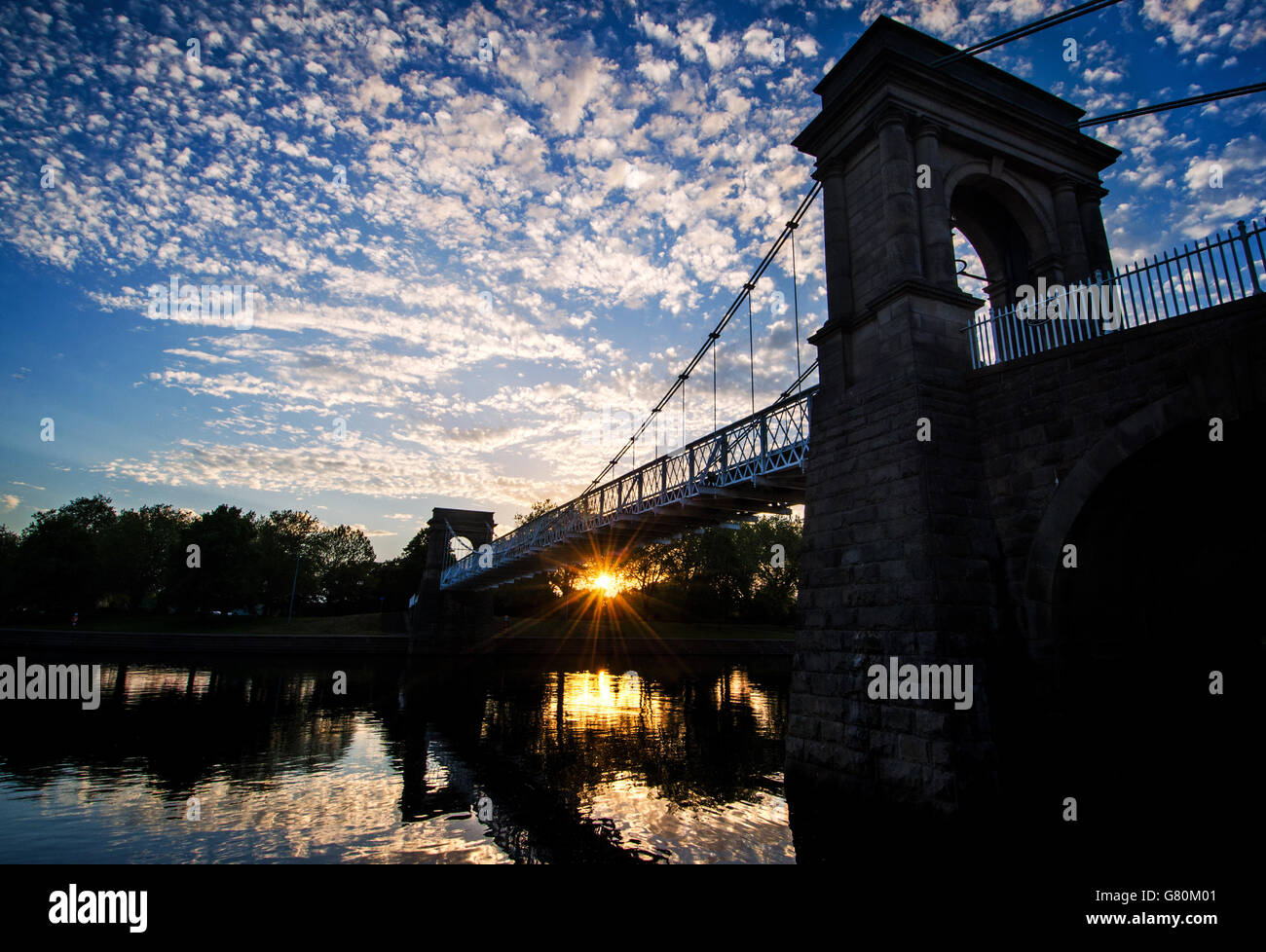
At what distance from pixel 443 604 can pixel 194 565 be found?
1632 centimetres

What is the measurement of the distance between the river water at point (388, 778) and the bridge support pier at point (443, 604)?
23646 millimetres

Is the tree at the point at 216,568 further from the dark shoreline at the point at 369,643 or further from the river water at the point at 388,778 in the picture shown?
the river water at the point at 388,778

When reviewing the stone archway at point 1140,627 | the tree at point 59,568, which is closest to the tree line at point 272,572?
the tree at point 59,568

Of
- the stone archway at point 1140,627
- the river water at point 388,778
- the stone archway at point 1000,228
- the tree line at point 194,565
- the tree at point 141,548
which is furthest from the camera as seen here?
the tree at point 141,548

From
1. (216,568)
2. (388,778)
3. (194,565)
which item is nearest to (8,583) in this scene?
(216,568)

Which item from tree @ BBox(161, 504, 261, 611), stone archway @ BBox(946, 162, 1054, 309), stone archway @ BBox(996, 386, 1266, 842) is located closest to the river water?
stone archway @ BBox(996, 386, 1266, 842)

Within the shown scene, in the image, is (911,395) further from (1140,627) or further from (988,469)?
(1140,627)

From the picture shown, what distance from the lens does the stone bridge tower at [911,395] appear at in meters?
8.28

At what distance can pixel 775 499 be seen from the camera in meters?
17.0

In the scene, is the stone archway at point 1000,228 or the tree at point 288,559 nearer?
the stone archway at point 1000,228

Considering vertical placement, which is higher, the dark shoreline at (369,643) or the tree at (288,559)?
the tree at (288,559)

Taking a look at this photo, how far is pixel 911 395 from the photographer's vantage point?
9.45m
